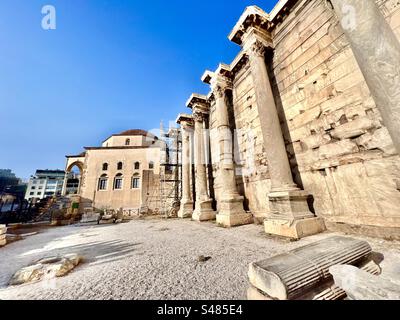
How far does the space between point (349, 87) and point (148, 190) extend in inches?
770

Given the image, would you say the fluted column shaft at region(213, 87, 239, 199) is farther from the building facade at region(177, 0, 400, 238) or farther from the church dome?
the church dome

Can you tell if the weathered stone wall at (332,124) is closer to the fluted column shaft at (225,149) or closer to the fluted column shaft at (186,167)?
the fluted column shaft at (225,149)

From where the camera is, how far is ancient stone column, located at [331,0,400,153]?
2086 millimetres

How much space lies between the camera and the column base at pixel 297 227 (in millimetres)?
3288

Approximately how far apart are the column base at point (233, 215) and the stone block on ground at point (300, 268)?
3529mm

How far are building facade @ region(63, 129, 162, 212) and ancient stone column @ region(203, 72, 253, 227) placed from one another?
48.6 ft

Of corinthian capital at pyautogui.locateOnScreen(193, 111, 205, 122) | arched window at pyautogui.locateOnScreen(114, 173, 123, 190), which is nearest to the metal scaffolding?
corinthian capital at pyautogui.locateOnScreen(193, 111, 205, 122)

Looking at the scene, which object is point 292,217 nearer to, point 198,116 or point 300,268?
point 300,268

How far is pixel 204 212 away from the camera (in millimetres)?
7125

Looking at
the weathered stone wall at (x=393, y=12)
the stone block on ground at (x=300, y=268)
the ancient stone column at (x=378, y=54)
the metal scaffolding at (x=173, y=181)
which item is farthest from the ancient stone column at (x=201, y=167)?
the weathered stone wall at (x=393, y=12)

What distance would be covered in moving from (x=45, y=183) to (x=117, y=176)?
1734 inches

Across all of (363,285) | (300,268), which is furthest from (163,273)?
(363,285)
